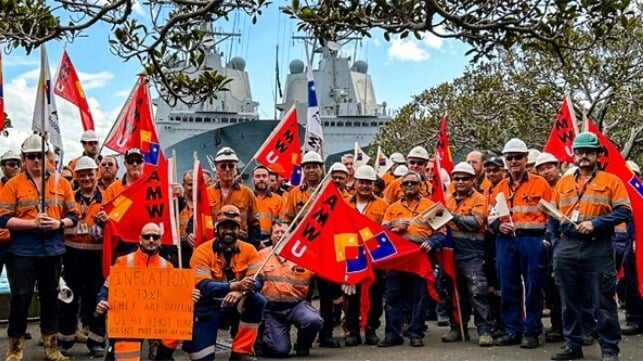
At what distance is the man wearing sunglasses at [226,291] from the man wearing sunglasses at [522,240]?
2475 mm

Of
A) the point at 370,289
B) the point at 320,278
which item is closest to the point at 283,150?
the point at 370,289

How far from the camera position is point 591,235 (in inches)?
290

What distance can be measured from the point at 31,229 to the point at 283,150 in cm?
434

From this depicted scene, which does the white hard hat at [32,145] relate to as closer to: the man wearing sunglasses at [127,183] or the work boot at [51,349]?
the man wearing sunglasses at [127,183]

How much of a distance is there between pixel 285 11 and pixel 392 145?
25.4 metres

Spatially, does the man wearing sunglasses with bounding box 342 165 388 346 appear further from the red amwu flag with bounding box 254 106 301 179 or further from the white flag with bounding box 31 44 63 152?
the white flag with bounding box 31 44 63 152

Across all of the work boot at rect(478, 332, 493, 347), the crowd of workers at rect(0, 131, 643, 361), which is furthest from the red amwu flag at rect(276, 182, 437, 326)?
the work boot at rect(478, 332, 493, 347)

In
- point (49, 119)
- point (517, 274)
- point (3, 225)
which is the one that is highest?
point (49, 119)

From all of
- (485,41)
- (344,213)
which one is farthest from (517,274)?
(485,41)

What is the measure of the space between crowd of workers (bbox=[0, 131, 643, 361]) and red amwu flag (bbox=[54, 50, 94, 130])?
0.71 m

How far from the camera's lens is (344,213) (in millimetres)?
7965

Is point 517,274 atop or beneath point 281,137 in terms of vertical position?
beneath

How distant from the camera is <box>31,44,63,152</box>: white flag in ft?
24.5

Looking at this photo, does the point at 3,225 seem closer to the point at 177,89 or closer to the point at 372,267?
the point at 177,89
